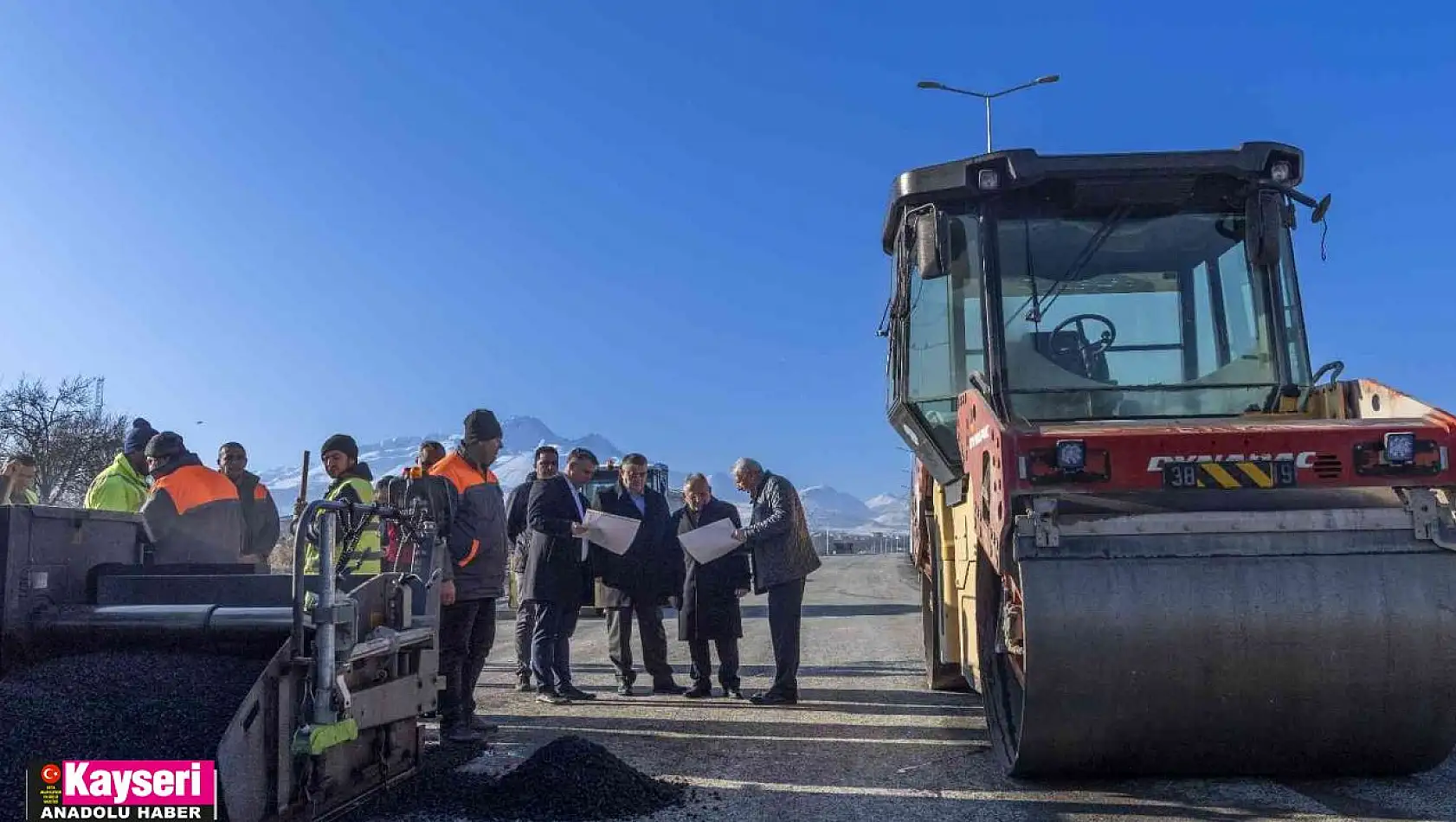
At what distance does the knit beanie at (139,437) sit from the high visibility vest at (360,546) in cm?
145

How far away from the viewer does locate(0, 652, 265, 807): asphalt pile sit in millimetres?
3934

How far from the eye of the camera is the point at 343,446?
7.48 meters

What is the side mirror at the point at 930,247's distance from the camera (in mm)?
5504

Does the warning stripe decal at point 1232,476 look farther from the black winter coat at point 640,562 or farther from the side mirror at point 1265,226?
the black winter coat at point 640,562

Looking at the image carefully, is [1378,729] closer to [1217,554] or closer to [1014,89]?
[1217,554]

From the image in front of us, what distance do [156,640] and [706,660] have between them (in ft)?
13.7

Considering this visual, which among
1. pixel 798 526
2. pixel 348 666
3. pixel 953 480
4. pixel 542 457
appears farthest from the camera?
pixel 542 457

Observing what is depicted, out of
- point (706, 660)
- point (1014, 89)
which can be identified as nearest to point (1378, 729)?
point (706, 660)

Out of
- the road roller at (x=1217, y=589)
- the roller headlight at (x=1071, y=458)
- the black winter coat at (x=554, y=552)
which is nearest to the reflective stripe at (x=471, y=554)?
the black winter coat at (x=554, y=552)

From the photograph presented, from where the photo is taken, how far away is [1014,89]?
22.4 m

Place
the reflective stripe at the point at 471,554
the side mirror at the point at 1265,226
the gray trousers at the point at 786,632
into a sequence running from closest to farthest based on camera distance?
the side mirror at the point at 1265,226, the reflective stripe at the point at 471,554, the gray trousers at the point at 786,632

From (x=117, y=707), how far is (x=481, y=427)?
9.72 ft

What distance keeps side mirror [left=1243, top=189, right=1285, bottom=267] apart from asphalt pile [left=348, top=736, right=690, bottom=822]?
3.88 meters

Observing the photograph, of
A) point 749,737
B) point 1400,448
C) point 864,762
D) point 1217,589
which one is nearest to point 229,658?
point 749,737
